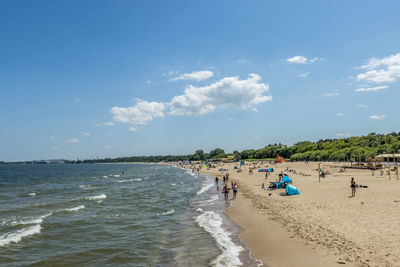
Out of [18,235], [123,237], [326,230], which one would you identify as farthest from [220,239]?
[18,235]

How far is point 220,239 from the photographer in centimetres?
1364

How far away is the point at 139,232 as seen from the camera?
52.4ft

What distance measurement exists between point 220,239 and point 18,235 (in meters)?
12.4

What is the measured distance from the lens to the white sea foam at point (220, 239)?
34.6 ft

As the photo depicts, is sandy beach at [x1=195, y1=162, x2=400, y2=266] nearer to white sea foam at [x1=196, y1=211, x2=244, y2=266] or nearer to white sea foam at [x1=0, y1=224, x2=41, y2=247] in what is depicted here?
white sea foam at [x1=196, y1=211, x2=244, y2=266]

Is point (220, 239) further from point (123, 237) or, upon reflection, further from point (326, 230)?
point (123, 237)

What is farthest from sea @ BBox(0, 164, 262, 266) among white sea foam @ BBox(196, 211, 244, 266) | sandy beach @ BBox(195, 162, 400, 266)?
sandy beach @ BBox(195, 162, 400, 266)

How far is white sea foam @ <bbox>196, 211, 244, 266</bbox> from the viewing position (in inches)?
415

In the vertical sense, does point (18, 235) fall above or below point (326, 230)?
below

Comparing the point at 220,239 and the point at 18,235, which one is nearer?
the point at 220,239

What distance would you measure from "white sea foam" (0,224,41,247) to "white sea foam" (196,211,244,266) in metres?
10.7

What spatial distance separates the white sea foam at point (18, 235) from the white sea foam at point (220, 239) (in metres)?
10.7

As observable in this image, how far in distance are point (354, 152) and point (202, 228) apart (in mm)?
77593

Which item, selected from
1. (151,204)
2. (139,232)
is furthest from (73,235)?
(151,204)
